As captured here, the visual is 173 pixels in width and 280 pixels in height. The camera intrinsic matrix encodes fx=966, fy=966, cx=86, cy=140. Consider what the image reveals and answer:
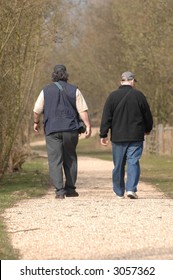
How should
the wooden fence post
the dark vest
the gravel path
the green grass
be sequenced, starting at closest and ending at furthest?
the gravel path, the green grass, the dark vest, the wooden fence post

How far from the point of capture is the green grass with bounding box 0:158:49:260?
9.57m

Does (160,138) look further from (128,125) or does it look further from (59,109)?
(59,109)

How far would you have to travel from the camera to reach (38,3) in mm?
18859

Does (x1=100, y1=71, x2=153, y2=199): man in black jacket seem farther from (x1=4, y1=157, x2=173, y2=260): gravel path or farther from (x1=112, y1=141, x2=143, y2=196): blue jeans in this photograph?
(x1=4, y1=157, x2=173, y2=260): gravel path

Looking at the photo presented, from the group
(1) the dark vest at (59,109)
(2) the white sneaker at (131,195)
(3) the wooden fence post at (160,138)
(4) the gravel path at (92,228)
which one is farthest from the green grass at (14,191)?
(3) the wooden fence post at (160,138)

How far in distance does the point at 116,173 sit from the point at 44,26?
6.93m

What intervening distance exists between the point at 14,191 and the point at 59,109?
10.1ft

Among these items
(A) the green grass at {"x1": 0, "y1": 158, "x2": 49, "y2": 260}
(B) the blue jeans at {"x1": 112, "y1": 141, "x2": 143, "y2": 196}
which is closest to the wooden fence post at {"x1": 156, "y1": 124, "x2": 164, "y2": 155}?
(A) the green grass at {"x1": 0, "y1": 158, "x2": 49, "y2": 260}

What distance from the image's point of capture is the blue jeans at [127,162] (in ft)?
49.2

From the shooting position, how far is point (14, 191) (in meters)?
17.5

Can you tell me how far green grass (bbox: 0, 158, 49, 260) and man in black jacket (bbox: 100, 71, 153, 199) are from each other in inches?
70.4
